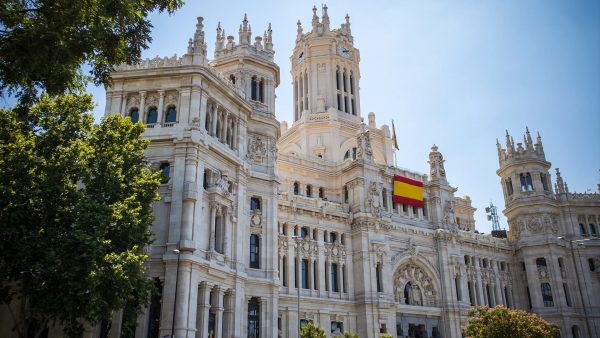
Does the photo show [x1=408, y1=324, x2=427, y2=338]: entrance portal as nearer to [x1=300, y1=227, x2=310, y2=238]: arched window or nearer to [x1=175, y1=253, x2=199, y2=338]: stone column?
[x1=300, y1=227, x2=310, y2=238]: arched window

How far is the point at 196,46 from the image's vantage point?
134ft

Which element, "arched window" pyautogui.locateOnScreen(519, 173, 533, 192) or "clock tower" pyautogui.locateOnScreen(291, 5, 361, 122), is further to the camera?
"clock tower" pyautogui.locateOnScreen(291, 5, 361, 122)

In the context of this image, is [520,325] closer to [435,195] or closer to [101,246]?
[435,195]

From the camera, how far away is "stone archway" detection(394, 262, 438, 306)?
59.4 m

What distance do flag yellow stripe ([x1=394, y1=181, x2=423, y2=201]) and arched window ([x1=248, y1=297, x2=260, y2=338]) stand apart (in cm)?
2681

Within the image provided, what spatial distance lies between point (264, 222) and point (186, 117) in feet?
38.8

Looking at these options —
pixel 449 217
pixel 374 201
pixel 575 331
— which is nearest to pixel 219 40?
pixel 374 201

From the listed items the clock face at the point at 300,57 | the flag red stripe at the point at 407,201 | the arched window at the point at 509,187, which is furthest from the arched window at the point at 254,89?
the arched window at the point at 509,187

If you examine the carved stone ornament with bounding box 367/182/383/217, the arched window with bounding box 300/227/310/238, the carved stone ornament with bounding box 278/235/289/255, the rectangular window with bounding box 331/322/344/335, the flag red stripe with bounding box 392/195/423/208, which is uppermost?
the flag red stripe with bounding box 392/195/423/208

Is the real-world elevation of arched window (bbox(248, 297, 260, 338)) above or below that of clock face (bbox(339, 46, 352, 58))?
below

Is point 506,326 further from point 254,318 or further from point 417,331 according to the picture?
point 254,318

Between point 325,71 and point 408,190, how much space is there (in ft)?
77.0

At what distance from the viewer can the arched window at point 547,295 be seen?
68875 millimetres

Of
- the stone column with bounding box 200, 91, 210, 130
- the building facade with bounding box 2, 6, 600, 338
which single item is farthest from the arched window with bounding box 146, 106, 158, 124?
the stone column with bounding box 200, 91, 210, 130
